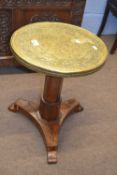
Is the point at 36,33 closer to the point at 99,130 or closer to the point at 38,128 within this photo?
the point at 38,128

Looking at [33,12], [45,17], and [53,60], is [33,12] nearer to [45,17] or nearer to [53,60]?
[45,17]

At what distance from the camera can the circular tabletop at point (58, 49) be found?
113cm

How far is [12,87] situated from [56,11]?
2.06 feet

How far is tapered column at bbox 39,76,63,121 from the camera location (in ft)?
4.54

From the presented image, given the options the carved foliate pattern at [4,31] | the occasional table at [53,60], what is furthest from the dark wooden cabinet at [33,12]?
the occasional table at [53,60]

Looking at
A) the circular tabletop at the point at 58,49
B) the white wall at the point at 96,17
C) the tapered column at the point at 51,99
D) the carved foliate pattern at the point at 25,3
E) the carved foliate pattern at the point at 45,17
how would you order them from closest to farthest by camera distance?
the circular tabletop at the point at 58,49 < the tapered column at the point at 51,99 < the carved foliate pattern at the point at 25,3 < the carved foliate pattern at the point at 45,17 < the white wall at the point at 96,17

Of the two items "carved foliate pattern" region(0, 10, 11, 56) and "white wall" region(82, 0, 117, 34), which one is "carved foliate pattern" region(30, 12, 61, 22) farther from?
"white wall" region(82, 0, 117, 34)

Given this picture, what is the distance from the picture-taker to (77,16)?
5.74 feet

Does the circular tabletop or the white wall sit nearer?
the circular tabletop

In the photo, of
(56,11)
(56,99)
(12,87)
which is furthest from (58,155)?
(56,11)

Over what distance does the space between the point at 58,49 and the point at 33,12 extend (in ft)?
1.83

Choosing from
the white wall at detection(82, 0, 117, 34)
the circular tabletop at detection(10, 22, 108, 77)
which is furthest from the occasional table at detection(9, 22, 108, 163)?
the white wall at detection(82, 0, 117, 34)

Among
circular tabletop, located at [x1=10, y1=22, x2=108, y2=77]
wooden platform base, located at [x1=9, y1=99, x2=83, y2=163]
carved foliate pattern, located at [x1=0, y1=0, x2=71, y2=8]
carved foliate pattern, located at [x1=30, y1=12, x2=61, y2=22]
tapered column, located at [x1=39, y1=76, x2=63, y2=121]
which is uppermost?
carved foliate pattern, located at [x1=0, y1=0, x2=71, y2=8]

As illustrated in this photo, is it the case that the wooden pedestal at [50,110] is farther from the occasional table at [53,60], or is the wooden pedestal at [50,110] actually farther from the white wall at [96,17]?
the white wall at [96,17]
